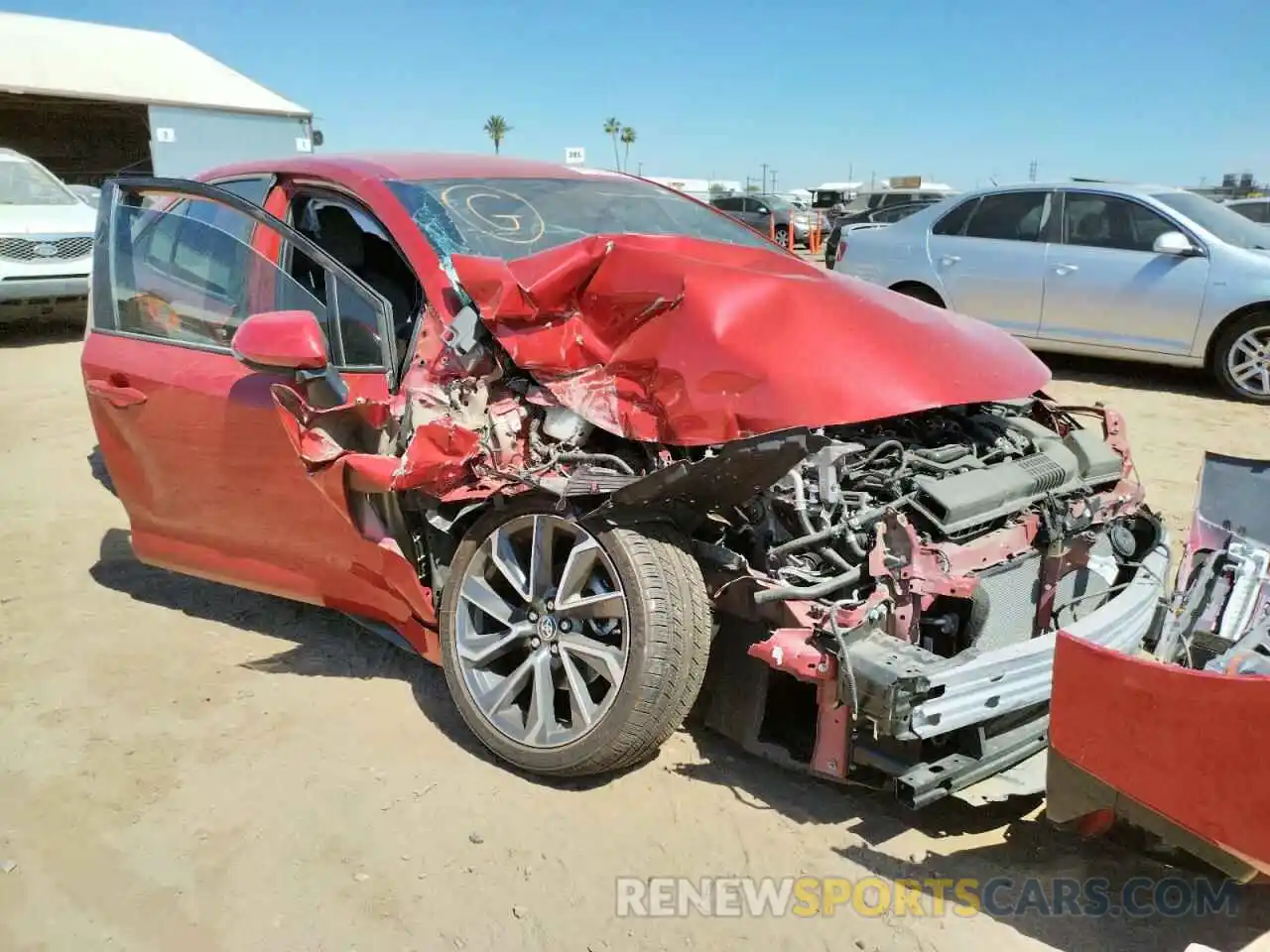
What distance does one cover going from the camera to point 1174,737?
200 centimetres

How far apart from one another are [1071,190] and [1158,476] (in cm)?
360

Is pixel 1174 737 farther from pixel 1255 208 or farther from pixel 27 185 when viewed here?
pixel 27 185

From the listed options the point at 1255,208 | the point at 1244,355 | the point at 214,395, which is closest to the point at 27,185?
the point at 214,395

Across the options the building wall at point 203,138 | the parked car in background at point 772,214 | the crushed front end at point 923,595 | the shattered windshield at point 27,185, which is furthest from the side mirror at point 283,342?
the building wall at point 203,138

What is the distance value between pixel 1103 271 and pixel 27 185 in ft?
38.5

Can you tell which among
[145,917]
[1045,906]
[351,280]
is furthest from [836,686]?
[351,280]

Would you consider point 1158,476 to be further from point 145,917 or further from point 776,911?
point 145,917

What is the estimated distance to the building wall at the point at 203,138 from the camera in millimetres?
24125

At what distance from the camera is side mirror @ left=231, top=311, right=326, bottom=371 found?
290cm

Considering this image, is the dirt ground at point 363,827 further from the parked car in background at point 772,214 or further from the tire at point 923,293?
the parked car in background at point 772,214

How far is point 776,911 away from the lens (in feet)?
8.00

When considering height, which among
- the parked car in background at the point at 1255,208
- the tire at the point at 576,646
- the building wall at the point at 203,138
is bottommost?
the tire at the point at 576,646

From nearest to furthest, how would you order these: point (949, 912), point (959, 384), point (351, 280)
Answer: point (949, 912) → point (959, 384) → point (351, 280)

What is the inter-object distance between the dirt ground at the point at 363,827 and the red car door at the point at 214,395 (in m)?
0.37
